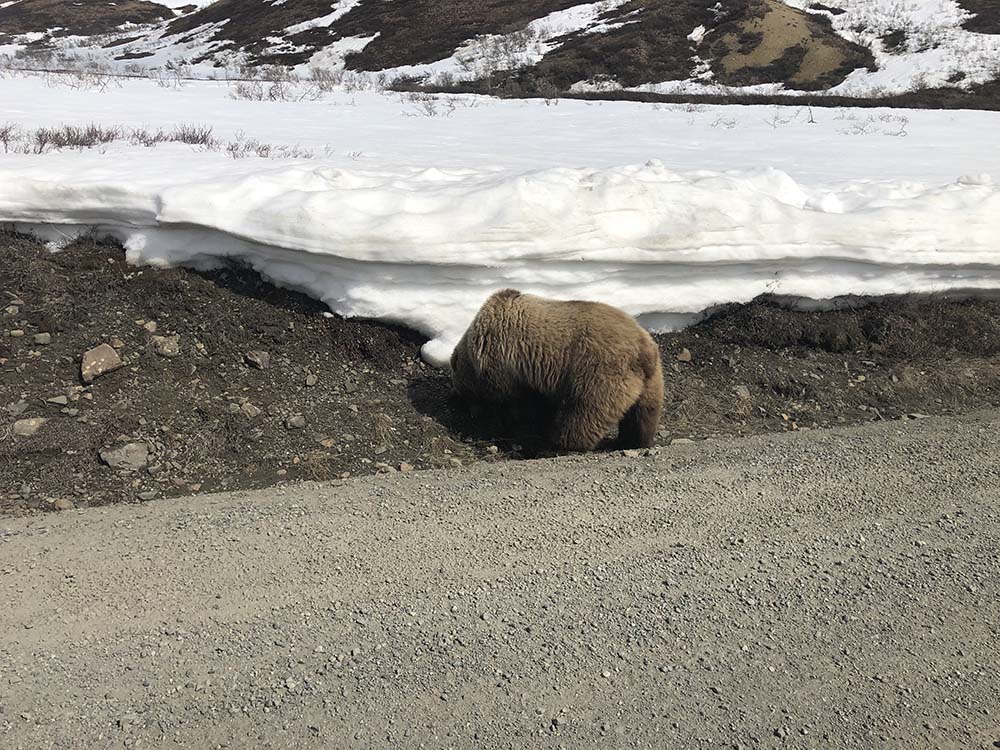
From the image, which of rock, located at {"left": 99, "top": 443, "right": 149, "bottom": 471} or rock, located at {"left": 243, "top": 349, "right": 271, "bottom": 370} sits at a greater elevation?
rock, located at {"left": 243, "top": 349, "right": 271, "bottom": 370}

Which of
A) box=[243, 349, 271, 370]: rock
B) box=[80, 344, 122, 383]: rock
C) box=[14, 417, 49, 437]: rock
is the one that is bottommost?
box=[14, 417, 49, 437]: rock

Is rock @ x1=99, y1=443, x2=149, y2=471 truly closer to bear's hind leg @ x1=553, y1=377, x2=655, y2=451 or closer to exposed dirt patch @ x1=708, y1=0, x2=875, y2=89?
bear's hind leg @ x1=553, y1=377, x2=655, y2=451

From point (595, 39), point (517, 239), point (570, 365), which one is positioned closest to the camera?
point (570, 365)

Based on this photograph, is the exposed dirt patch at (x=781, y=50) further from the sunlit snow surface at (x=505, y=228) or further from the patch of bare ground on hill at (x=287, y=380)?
the patch of bare ground on hill at (x=287, y=380)

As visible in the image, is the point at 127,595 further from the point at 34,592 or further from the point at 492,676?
the point at 492,676

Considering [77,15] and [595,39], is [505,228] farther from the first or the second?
[77,15]

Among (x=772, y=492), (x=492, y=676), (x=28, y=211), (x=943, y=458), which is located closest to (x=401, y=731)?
(x=492, y=676)

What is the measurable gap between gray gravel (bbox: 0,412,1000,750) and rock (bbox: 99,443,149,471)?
0.51 m

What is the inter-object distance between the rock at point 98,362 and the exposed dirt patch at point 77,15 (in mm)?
62862

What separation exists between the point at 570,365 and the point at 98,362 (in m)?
3.34

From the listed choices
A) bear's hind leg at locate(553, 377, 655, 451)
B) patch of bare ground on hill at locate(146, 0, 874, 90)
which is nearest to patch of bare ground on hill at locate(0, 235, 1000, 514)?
bear's hind leg at locate(553, 377, 655, 451)

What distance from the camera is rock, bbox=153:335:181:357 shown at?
5379mm

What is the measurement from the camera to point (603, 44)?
34.9m

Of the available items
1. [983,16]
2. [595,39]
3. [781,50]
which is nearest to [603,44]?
[595,39]
